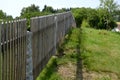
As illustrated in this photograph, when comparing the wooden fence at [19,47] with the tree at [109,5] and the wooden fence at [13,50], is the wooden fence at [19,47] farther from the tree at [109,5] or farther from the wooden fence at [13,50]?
the tree at [109,5]

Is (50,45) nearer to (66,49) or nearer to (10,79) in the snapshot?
(66,49)

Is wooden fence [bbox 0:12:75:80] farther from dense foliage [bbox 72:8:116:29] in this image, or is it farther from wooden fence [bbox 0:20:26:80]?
dense foliage [bbox 72:8:116:29]

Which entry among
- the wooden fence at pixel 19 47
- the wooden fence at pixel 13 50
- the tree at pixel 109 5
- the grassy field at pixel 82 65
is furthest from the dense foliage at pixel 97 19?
the wooden fence at pixel 13 50

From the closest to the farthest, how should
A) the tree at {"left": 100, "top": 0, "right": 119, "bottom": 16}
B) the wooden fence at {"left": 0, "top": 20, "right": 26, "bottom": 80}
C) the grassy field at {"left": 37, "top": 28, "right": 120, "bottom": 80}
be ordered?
1. the wooden fence at {"left": 0, "top": 20, "right": 26, "bottom": 80}
2. the grassy field at {"left": 37, "top": 28, "right": 120, "bottom": 80}
3. the tree at {"left": 100, "top": 0, "right": 119, "bottom": 16}

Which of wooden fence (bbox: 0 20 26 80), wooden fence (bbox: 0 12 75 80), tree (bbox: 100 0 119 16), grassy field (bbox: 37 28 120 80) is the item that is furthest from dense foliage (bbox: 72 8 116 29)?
wooden fence (bbox: 0 20 26 80)

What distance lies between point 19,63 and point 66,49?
6.06 meters

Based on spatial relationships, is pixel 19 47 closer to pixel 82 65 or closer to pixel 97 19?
pixel 82 65

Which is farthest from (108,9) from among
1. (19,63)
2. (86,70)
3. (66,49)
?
(19,63)

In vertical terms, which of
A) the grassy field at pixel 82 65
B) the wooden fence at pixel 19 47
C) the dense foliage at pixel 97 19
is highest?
the wooden fence at pixel 19 47

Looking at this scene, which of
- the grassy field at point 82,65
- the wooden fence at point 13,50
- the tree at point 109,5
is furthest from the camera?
the tree at point 109,5

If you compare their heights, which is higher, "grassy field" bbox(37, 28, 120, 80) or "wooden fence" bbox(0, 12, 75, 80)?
"wooden fence" bbox(0, 12, 75, 80)

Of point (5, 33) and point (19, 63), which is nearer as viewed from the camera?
point (5, 33)

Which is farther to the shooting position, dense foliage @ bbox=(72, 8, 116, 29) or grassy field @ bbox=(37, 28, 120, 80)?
dense foliage @ bbox=(72, 8, 116, 29)

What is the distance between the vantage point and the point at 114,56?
10773 millimetres
